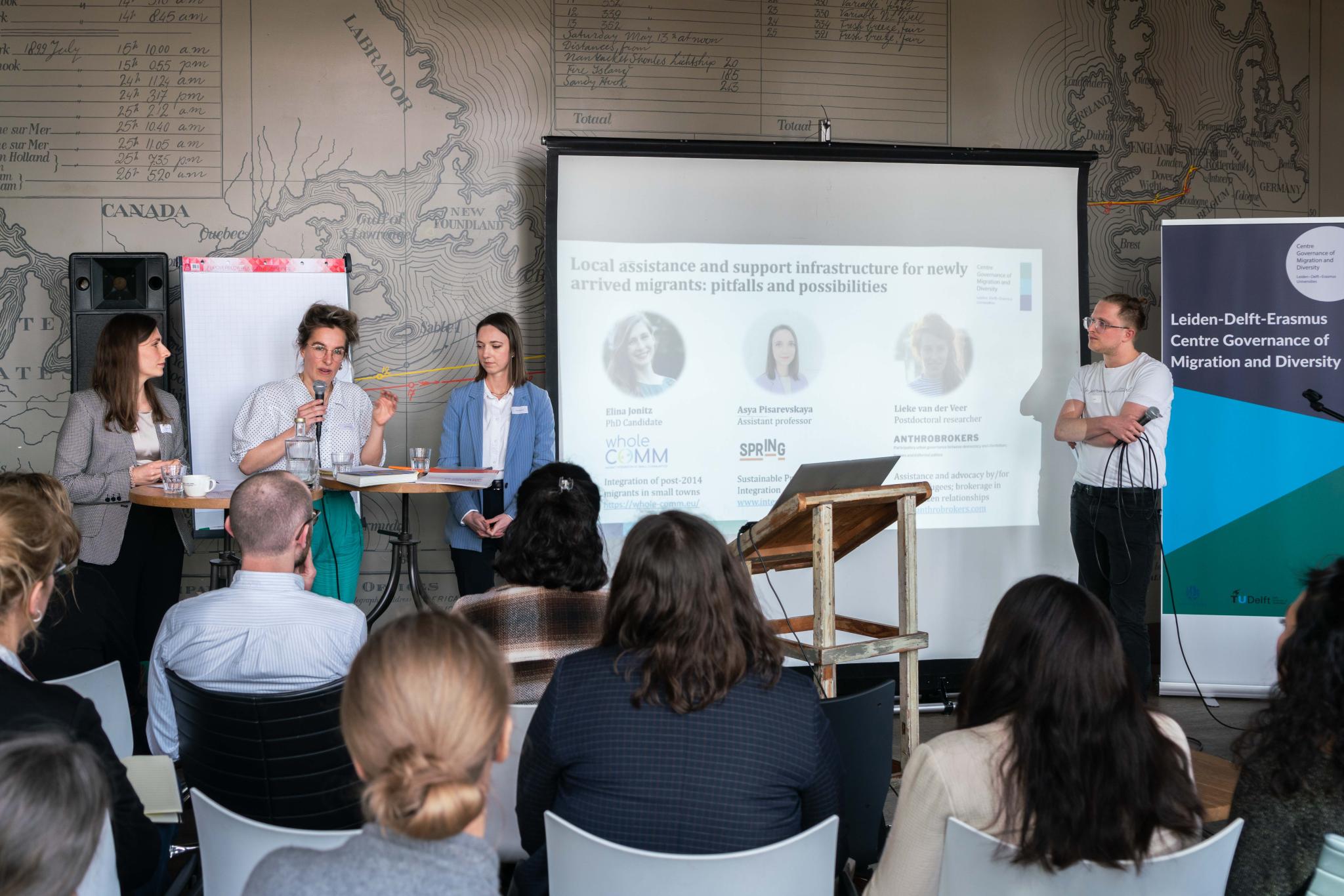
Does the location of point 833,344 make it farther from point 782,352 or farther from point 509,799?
point 509,799

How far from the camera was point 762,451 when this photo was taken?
180 inches

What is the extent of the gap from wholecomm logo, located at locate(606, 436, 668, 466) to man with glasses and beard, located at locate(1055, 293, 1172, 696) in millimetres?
1683

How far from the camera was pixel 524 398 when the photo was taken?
4.12 metres

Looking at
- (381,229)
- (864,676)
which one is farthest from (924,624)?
(381,229)

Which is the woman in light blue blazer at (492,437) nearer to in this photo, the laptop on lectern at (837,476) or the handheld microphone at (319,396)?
the handheld microphone at (319,396)

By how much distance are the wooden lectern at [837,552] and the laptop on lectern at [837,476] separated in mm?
50

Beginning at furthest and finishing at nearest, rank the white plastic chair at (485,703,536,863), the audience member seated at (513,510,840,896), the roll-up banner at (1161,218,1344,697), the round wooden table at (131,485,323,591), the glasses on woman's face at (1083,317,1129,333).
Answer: the roll-up banner at (1161,218,1344,697) < the glasses on woman's face at (1083,317,1129,333) < the round wooden table at (131,485,323,591) < the white plastic chair at (485,703,536,863) < the audience member seated at (513,510,840,896)

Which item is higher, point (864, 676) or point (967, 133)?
point (967, 133)

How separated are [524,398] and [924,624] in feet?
6.80

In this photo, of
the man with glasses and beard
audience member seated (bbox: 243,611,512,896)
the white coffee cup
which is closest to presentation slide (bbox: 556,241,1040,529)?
the man with glasses and beard

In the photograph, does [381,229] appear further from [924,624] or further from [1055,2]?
[1055,2]

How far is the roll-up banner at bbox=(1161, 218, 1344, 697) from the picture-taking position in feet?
14.9

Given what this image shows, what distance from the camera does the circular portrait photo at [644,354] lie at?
4465 millimetres

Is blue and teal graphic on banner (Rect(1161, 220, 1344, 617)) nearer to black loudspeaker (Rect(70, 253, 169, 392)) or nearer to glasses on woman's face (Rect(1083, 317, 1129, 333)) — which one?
glasses on woman's face (Rect(1083, 317, 1129, 333))
